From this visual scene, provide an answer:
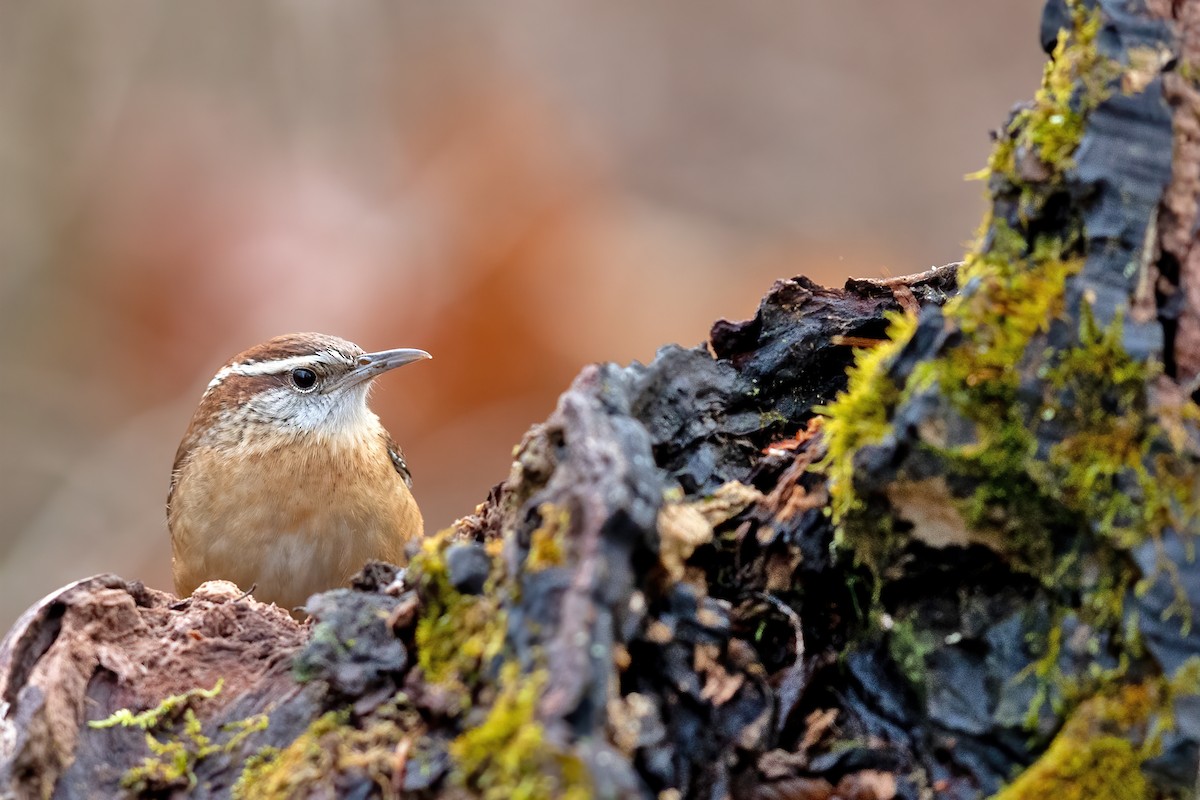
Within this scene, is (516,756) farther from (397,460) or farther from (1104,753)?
(397,460)

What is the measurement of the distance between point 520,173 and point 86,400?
162 inches

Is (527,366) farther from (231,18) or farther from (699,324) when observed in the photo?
(231,18)

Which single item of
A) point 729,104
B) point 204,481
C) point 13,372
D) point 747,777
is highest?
point 729,104

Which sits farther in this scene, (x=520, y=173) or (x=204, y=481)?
(x=520, y=173)

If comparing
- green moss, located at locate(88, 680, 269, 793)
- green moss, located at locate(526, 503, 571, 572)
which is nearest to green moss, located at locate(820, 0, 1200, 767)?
green moss, located at locate(526, 503, 571, 572)

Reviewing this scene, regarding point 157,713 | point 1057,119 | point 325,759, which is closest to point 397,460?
point 157,713

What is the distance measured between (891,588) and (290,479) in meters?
3.28

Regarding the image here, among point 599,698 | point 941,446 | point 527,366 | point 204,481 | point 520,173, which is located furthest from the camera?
point 520,173

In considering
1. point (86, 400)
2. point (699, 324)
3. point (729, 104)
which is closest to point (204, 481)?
point (699, 324)

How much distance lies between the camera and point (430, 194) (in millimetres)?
9305

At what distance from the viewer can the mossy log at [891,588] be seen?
1.89 meters

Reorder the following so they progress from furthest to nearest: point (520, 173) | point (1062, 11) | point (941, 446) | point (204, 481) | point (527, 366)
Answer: point (520, 173)
point (527, 366)
point (204, 481)
point (1062, 11)
point (941, 446)

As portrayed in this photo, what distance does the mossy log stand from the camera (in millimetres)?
1886

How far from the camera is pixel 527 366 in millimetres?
8320
